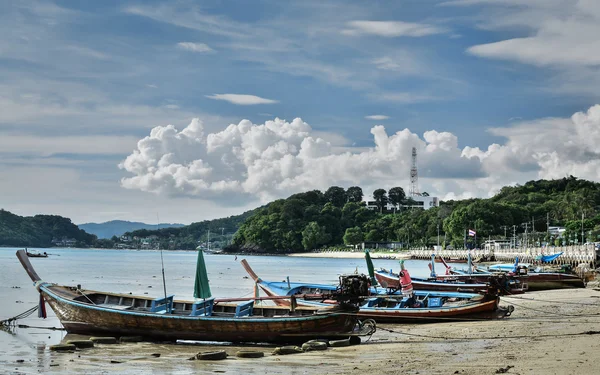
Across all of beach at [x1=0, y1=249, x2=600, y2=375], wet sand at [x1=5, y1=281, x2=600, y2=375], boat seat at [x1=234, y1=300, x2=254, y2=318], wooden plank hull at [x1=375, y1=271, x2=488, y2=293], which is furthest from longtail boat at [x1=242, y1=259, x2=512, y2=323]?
wooden plank hull at [x1=375, y1=271, x2=488, y2=293]

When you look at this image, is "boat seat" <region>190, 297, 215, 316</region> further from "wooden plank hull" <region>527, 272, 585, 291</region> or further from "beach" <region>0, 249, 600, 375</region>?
"wooden plank hull" <region>527, 272, 585, 291</region>

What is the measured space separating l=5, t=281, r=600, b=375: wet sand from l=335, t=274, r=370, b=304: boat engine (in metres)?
1.45

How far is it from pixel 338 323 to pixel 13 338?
40.2ft

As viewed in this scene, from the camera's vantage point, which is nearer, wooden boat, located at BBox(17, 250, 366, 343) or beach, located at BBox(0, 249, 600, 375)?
beach, located at BBox(0, 249, 600, 375)

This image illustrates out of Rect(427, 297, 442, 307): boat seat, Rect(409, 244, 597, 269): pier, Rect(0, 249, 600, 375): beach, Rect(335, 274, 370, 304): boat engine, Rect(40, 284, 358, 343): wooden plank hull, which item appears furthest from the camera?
Rect(409, 244, 597, 269): pier

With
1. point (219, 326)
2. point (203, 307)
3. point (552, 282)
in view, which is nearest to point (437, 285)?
A: point (552, 282)

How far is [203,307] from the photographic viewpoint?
25.7 meters

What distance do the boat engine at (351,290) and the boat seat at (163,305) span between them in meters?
6.24

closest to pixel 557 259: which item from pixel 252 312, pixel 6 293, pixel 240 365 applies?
pixel 6 293

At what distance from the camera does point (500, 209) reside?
185m

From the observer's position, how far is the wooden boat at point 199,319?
23.7 metres

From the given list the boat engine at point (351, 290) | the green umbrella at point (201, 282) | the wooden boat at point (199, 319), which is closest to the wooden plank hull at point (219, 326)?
the wooden boat at point (199, 319)

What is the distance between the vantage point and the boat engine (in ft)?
79.0

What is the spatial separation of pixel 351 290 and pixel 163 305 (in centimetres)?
707
